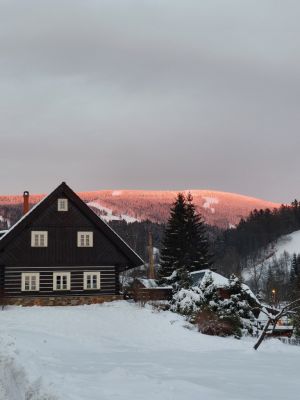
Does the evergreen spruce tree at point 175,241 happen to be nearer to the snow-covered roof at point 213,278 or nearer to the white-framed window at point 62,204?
the snow-covered roof at point 213,278

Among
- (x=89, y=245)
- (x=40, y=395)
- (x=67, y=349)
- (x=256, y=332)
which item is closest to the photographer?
(x=40, y=395)

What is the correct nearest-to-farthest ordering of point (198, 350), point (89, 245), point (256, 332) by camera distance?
1. point (198, 350)
2. point (256, 332)
3. point (89, 245)

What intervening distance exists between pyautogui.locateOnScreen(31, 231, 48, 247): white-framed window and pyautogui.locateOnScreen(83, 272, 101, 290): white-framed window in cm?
349

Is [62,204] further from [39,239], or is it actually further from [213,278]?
[213,278]

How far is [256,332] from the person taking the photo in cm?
3594

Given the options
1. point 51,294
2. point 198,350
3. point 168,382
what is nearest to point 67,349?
point 198,350

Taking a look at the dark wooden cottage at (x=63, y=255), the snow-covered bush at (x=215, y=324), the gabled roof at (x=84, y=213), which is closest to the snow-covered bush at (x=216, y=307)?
the snow-covered bush at (x=215, y=324)

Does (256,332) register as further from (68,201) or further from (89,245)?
(68,201)

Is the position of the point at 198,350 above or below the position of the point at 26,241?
below

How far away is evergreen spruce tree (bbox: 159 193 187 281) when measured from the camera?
191ft

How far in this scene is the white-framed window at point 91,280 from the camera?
126ft

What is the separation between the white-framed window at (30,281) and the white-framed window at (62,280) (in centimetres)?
113

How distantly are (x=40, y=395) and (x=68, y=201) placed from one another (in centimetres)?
2807

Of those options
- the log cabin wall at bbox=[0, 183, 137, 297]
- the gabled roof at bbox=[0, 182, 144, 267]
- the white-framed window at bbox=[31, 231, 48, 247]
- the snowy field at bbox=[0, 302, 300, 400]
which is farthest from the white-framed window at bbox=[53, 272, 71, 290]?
the gabled roof at bbox=[0, 182, 144, 267]
